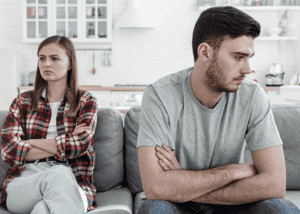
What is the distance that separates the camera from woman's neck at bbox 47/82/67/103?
1.56 metres

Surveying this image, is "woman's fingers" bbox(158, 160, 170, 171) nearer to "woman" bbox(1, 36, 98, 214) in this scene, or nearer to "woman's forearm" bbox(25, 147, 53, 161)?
"woman" bbox(1, 36, 98, 214)

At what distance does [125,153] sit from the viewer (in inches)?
59.9

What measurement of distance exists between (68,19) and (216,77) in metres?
3.70

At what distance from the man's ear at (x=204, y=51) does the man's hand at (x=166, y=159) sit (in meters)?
0.38

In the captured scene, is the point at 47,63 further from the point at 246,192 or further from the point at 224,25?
the point at 246,192

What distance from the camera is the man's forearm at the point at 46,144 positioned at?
53.3 inches

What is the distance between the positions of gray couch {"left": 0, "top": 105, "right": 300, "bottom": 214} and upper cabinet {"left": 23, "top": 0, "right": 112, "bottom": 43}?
300 cm

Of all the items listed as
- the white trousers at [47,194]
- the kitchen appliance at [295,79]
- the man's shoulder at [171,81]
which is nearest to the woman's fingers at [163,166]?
the man's shoulder at [171,81]

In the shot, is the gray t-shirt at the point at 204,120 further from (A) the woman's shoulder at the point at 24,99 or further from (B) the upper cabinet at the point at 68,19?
(B) the upper cabinet at the point at 68,19

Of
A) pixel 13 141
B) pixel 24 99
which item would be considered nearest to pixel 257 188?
pixel 13 141

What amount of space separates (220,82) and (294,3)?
4103 millimetres

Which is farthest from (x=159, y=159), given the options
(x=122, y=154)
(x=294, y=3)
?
(x=294, y=3)

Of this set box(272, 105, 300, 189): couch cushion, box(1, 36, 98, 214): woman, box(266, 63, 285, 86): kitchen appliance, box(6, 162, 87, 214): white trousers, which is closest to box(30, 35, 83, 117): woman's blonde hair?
box(1, 36, 98, 214): woman

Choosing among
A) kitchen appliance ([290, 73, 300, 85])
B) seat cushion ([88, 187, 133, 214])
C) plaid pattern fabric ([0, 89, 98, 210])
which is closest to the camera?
seat cushion ([88, 187, 133, 214])
